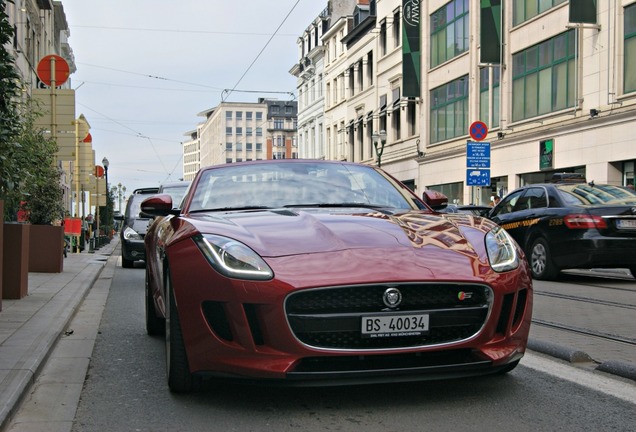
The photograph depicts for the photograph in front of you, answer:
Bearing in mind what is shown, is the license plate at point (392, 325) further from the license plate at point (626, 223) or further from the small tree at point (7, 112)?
the license plate at point (626, 223)

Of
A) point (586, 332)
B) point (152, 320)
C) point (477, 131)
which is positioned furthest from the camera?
point (477, 131)

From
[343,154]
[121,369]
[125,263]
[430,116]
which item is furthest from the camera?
[343,154]

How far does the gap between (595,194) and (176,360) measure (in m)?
9.51

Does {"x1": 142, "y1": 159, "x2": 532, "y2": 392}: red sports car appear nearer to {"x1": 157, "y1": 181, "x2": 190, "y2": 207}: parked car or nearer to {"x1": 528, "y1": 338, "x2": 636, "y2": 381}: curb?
{"x1": 528, "y1": 338, "x2": 636, "y2": 381}: curb

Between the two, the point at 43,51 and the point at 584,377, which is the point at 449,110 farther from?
the point at 584,377

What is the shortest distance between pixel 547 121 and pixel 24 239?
68.5 ft

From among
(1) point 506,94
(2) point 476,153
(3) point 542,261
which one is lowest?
(3) point 542,261

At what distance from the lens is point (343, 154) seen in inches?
2235

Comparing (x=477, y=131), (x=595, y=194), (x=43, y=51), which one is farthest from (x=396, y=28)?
(x=595, y=194)

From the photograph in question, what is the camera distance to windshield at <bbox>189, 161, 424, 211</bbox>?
527 centimetres

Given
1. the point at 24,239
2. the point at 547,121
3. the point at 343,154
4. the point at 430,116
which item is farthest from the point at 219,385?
the point at 343,154

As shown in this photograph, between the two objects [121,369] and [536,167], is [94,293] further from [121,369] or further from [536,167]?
[536,167]

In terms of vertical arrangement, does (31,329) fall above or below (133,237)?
below

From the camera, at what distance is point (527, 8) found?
29031mm
